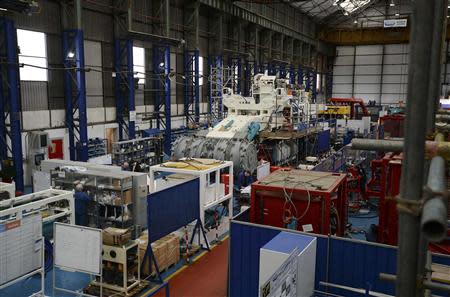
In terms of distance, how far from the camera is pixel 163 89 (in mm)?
26688

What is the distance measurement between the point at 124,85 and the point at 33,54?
546 centimetres

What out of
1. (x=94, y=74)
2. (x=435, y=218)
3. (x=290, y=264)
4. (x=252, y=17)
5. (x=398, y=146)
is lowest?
(x=290, y=264)

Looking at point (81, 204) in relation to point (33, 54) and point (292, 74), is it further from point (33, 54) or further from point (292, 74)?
point (292, 74)

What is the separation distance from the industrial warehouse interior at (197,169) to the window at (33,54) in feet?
0.28

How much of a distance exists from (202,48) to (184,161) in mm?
19837

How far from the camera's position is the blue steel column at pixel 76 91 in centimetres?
1917

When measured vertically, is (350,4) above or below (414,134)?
above

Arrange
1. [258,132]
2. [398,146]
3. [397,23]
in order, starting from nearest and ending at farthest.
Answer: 1. [398,146]
2. [258,132]
3. [397,23]

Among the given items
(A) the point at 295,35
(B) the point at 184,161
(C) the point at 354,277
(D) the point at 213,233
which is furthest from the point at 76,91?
(A) the point at 295,35

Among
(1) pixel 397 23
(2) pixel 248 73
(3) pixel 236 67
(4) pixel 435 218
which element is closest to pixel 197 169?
(4) pixel 435 218

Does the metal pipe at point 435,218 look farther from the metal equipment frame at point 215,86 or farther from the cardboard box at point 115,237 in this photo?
the metal equipment frame at point 215,86

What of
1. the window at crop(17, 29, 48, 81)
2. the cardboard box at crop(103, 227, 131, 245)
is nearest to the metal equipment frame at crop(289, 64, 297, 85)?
the window at crop(17, 29, 48, 81)

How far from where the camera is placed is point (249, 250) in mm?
8031

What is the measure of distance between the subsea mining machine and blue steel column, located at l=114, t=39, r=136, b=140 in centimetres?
390
